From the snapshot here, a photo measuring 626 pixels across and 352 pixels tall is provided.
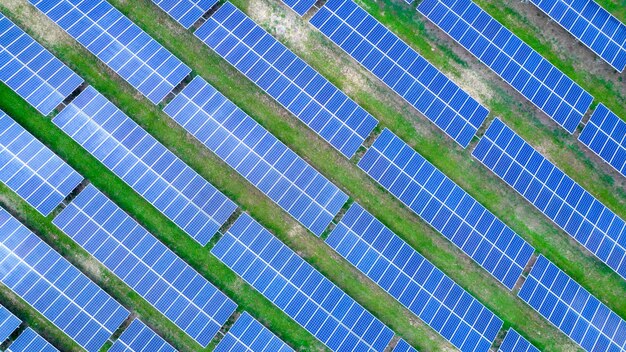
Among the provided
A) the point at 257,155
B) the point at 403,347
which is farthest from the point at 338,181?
the point at 403,347

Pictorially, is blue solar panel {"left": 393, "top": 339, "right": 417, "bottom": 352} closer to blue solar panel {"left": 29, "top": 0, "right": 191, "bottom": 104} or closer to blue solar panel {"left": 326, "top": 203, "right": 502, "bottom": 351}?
blue solar panel {"left": 326, "top": 203, "right": 502, "bottom": 351}

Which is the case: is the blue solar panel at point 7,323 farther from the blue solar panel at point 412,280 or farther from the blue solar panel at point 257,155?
the blue solar panel at point 412,280

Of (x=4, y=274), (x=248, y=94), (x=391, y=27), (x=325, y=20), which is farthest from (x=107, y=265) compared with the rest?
(x=391, y=27)

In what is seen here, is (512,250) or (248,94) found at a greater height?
(512,250)

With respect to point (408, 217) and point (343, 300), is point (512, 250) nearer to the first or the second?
point (408, 217)

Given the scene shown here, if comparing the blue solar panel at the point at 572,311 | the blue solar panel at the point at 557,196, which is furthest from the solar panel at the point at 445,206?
the blue solar panel at the point at 557,196

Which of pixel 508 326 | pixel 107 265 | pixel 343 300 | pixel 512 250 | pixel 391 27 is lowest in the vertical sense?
pixel 107 265

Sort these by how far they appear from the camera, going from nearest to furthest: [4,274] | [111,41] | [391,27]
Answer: [4,274] < [111,41] < [391,27]
